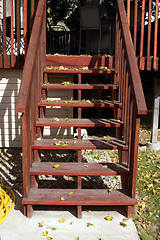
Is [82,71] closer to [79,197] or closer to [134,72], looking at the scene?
[134,72]

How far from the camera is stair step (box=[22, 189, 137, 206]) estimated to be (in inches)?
110

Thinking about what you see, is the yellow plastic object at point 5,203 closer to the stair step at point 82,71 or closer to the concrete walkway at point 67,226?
the concrete walkway at point 67,226

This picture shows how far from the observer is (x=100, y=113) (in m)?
7.96

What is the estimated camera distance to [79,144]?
3311 mm

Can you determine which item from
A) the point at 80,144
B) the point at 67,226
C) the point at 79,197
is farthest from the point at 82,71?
the point at 67,226

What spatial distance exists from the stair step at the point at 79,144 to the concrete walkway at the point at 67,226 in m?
0.72

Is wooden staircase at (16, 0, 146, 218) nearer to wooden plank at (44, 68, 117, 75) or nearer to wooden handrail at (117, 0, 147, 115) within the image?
wooden handrail at (117, 0, 147, 115)

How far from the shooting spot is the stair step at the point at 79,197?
278 centimetres

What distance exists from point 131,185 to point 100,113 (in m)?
5.17

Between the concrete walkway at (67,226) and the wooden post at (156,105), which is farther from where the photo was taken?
the wooden post at (156,105)

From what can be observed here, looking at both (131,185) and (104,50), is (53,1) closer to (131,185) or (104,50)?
A: (104,50)

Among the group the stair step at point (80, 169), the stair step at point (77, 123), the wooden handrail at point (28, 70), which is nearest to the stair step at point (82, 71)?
the wooden handrail at point (28, 70)

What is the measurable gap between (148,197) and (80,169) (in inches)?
45.4

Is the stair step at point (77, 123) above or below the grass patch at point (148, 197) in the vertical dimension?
above
